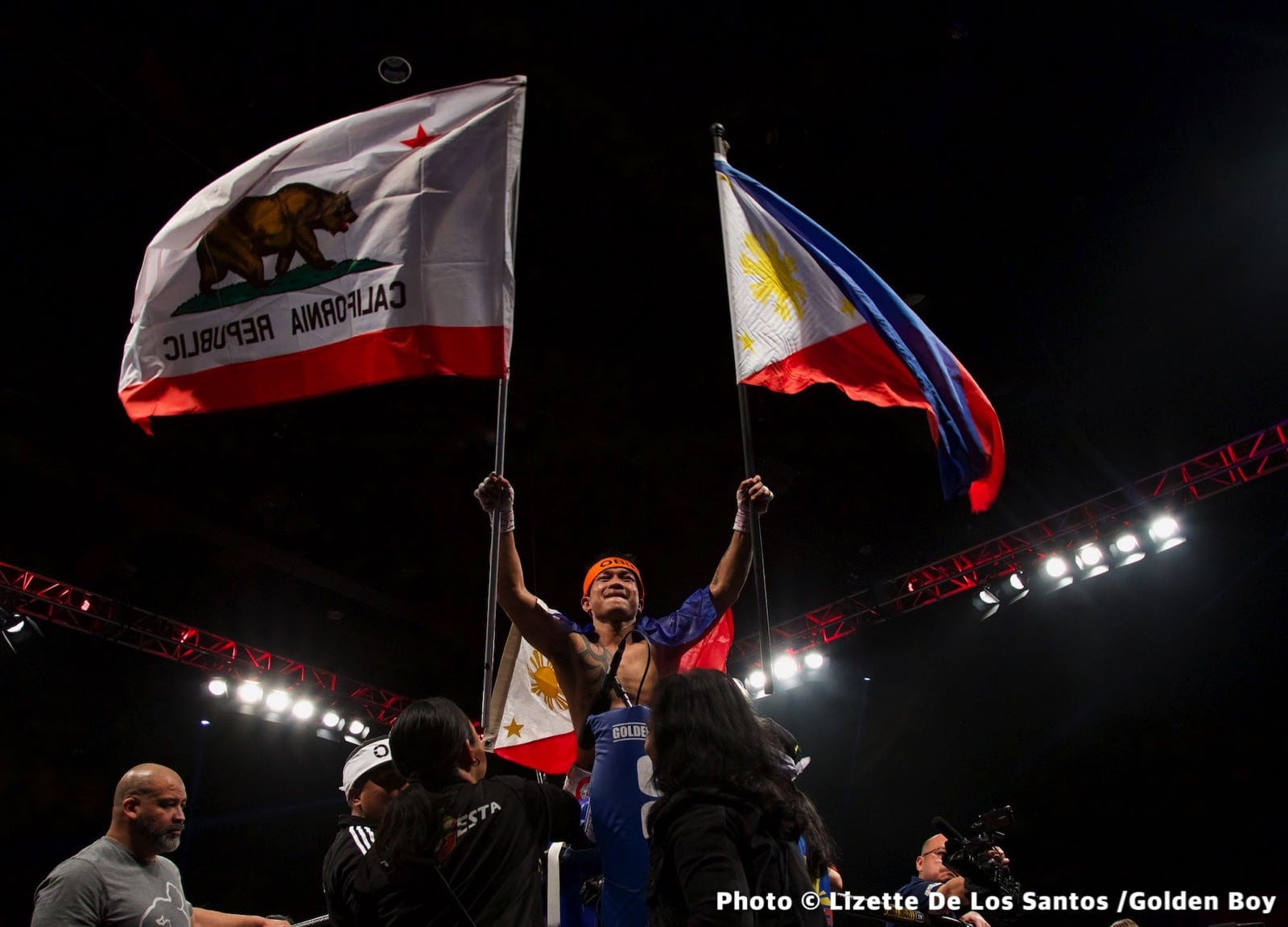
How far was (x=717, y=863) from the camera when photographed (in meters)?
1.76

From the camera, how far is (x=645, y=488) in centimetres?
973

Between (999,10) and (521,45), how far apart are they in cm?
298

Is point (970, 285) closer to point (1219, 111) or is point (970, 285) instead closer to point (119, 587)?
point (1219, 111)

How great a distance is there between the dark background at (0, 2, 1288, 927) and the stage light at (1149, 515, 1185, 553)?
2.91ft

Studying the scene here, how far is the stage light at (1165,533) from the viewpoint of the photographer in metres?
8.06

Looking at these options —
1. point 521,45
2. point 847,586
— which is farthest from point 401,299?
point 847,586

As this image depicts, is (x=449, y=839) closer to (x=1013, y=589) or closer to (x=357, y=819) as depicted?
(x=357, y=819)

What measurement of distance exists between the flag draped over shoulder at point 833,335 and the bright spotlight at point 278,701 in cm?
A: 799

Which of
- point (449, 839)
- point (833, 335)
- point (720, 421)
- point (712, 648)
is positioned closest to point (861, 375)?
point (833, 335)

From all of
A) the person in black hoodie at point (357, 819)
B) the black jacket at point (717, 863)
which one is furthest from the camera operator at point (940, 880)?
the person in black hoodie at point (357, 819)

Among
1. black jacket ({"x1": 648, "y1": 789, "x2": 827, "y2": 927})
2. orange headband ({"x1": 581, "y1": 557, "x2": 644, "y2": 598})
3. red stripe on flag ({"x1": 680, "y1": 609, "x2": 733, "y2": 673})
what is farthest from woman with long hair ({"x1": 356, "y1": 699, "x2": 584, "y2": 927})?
orange headband ({"x1": 581, "y1": 557, "x2": 644, "y2": 598})

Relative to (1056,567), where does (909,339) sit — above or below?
below

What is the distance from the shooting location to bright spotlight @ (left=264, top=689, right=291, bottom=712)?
9.85 metres

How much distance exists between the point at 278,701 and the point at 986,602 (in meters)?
7.61
